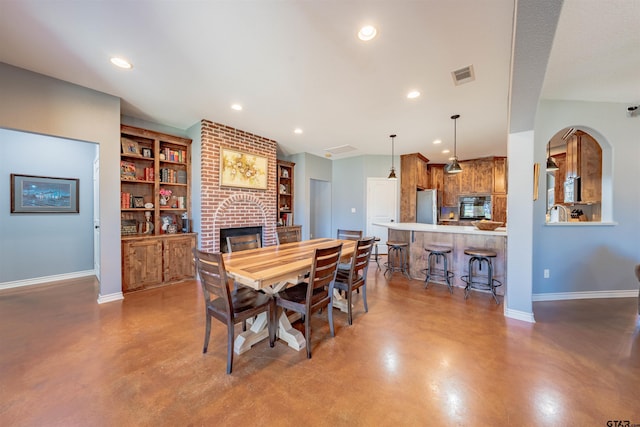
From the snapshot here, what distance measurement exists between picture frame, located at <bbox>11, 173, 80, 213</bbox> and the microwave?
8.70 metres

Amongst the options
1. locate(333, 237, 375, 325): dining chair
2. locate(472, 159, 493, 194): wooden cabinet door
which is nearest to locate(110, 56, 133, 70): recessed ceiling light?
locate(333, 237, 375, 325): dining chair

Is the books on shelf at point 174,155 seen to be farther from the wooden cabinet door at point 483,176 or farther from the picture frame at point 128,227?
the wooden cabinet door at point 483,176

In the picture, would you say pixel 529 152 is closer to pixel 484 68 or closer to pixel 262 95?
pixel 484 68

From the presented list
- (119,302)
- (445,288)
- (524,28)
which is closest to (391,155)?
(445,288)

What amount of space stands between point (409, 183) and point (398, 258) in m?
2.43

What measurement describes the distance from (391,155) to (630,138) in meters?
3.78

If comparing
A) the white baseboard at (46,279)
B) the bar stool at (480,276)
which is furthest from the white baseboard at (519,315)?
the white baseboard at (46,279)

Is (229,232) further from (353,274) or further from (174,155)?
(353,274)

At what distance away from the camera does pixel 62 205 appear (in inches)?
151

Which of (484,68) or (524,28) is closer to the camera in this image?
(524,28)

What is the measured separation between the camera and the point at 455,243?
3756 millimetres

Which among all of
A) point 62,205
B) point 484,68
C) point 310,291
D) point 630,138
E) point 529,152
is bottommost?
point 310,291

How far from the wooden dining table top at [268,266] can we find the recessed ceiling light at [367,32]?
1878mm

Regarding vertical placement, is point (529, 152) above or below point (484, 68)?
below
